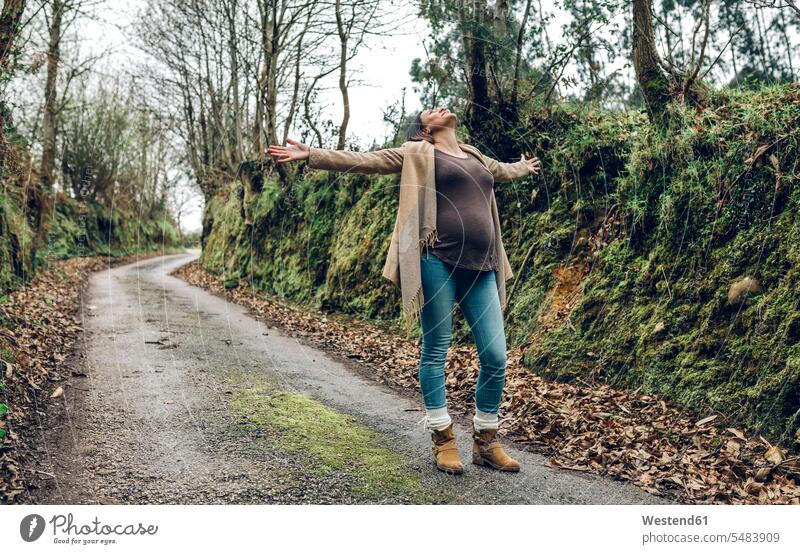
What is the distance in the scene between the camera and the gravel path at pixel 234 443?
297 centimetres

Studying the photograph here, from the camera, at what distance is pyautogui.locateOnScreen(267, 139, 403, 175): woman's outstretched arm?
303cm

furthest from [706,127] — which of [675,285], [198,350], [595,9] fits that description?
[198,350]

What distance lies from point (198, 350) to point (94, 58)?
11001 millimetres

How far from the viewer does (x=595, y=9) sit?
21.1 feet

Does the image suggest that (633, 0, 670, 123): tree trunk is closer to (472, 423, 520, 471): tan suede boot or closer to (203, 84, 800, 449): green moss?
(203, 84, 800, 449): green moss

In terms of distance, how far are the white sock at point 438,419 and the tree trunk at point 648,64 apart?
4242 millimetres

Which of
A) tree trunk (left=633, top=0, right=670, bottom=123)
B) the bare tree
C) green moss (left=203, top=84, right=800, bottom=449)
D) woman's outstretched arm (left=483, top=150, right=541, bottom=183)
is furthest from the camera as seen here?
the bare tree

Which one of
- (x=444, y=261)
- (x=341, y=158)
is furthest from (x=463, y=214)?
(x=341, y=158)

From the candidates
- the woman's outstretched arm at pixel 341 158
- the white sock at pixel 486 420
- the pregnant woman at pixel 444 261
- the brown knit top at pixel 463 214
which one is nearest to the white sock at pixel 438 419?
the pregnant woman at pixel 444 261

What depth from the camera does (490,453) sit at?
336cm

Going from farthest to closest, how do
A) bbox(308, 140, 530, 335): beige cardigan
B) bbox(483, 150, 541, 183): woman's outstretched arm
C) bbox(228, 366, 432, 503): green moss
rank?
bbox(483, 150, 541, 183): woman's outstretched arm → bbox(308, 140, 530, 335): beige cardigan → bbox(228, 366, 432, 503): green moss

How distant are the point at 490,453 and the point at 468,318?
800mm

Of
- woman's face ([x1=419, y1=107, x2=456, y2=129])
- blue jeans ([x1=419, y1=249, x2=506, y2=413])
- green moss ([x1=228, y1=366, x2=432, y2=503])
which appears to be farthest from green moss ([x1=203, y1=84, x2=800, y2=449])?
woman's face ([x1=419, y1=107, x2=456, y2=129])

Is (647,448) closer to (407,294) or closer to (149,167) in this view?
(407,294)
